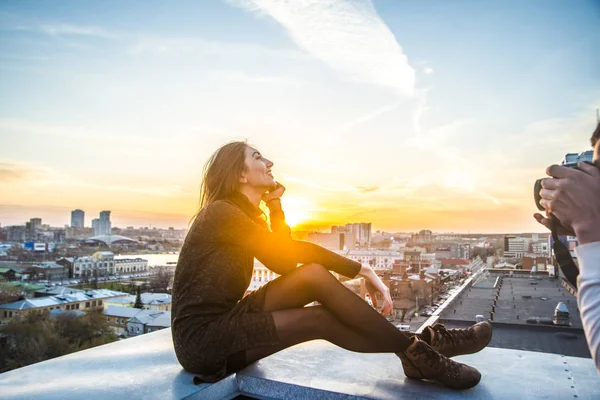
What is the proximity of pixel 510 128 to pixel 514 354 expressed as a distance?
9781 mm

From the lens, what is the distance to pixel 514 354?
58.1 inches

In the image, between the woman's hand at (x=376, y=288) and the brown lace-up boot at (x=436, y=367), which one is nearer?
the brown lace-up boot at (x=436, y=367)

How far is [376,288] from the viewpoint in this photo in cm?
137

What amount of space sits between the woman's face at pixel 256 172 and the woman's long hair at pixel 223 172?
2 cm

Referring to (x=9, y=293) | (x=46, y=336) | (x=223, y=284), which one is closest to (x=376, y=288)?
(x=223, y=284)

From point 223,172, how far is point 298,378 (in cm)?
70

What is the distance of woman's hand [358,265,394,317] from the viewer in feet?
4.33

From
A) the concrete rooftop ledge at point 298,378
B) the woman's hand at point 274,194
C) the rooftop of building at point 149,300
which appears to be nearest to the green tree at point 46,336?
the rooftop of building at point 149,300

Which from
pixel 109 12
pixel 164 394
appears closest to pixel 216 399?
pixel 164 394

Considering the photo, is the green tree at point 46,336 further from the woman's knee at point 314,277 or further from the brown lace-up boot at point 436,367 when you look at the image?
the brown lace-up boot at point 436,367

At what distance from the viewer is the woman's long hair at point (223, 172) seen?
1396mm

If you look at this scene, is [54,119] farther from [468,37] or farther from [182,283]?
[182,283]

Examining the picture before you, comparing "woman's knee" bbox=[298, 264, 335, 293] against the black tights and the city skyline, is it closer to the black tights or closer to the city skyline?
the black tights

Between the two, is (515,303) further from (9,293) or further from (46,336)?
(9,293)
